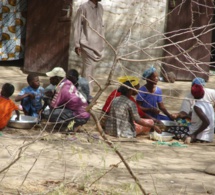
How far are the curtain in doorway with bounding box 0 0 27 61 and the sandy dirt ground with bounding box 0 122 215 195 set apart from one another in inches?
155

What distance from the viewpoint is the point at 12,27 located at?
38.4 ft

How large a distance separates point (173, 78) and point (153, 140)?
337cm

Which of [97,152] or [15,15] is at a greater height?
[15,15]

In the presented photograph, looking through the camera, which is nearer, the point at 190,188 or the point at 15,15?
the point at 190,188

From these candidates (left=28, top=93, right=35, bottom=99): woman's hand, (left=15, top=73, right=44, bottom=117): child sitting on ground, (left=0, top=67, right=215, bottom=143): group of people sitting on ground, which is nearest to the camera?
(left=0, top=67, right=215, bottom=143): group of people sitting on ground

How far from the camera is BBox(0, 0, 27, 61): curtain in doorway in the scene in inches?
457

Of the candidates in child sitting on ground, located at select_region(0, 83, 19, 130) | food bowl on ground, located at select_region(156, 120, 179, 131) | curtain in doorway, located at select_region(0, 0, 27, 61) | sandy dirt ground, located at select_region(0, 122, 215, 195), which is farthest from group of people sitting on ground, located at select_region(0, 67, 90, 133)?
curtain in doorway, located at select_region(0, 0, 27, 61)

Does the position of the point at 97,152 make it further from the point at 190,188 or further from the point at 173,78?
the point at 173,78

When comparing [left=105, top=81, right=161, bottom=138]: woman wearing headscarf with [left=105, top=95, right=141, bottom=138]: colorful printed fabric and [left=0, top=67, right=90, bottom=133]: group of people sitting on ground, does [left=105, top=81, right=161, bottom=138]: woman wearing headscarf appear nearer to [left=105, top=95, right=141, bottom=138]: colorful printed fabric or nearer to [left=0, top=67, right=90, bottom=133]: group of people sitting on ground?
[left=105, top=95, right=141, bottom=138]: colorful printed fabric

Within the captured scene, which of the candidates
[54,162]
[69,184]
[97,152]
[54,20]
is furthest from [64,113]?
[54,20]

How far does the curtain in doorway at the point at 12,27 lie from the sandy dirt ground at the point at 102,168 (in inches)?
155

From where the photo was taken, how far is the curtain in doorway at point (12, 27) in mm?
11609

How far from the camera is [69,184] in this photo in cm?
575

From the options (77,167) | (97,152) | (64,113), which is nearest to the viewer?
(77,167)
